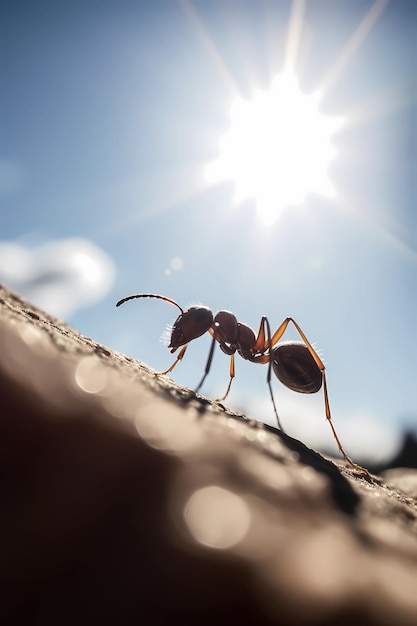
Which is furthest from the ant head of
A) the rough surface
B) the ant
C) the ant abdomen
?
the rough surface

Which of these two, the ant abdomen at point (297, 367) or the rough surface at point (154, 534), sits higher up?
the ant abdomen at point (297, 367)

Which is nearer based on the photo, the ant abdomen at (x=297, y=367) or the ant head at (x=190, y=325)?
the ant abdomen at (x=297, y=367)

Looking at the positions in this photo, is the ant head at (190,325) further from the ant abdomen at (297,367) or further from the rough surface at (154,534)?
the rough surface at (154,534)

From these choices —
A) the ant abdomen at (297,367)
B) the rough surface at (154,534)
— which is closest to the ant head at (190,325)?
the ant abdomen at (297,367)

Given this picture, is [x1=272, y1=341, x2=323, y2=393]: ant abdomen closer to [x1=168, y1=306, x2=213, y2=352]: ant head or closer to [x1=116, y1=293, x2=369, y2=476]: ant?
[x1=116, y1=293, x2=369, y2=476]: ant

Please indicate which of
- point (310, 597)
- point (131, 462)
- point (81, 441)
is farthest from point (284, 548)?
point (81, 441)
